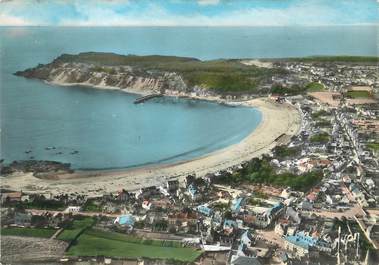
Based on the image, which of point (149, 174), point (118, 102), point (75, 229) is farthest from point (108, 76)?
point (75, 229)

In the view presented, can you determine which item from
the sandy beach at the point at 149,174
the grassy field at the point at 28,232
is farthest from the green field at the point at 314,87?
the grassy field at the point at 28,232

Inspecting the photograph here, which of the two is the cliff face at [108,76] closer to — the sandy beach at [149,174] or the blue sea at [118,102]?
the blue sea at [118,102]

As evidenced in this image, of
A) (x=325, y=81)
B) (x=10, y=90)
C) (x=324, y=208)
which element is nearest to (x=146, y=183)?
(x=324, y=208)

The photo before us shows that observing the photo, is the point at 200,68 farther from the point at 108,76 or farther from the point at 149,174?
the point at 149,174

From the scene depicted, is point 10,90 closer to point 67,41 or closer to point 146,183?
point 67,41

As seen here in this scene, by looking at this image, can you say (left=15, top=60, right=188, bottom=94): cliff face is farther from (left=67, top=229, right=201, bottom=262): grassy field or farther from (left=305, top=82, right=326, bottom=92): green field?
(left=67, top=229, right=201, bottom=262): grassy field
